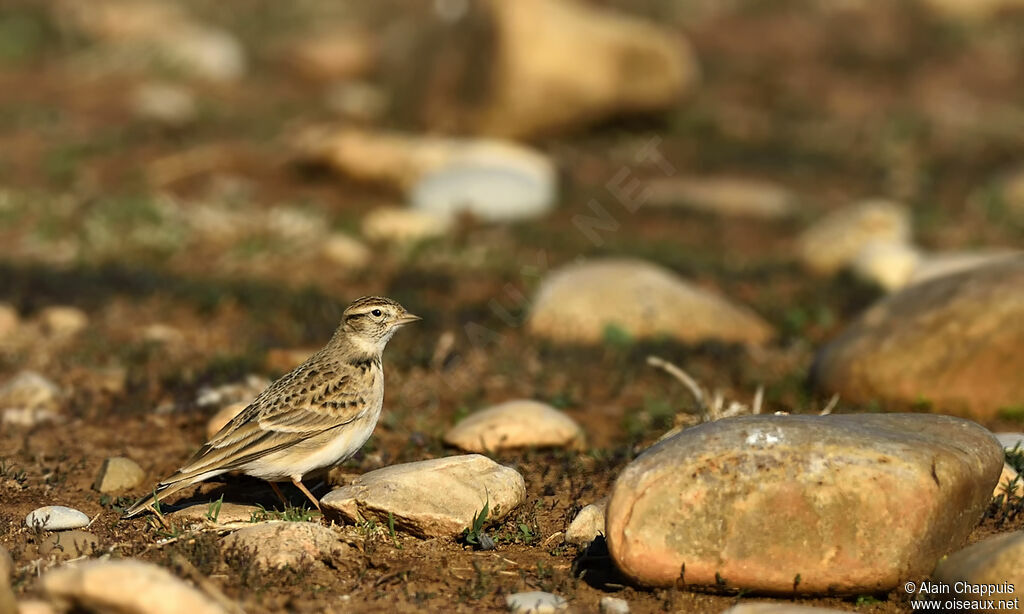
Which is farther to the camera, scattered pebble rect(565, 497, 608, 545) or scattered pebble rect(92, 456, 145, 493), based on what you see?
scattered pebble rect(92, 456, 145, 493)

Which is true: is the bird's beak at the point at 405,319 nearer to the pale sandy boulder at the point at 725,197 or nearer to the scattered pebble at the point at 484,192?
the scattered pebble at the point at 484,192

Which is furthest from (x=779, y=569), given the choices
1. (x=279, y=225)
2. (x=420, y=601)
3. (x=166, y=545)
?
(x=279, y=225)

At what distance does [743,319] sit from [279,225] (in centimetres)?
587

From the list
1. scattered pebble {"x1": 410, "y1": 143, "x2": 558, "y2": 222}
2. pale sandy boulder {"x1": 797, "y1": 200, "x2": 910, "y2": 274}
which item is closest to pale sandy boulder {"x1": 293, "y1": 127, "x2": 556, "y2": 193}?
scattered pebble {"x1": 410, "y1": 143, "x2": 558, "y2": 222}

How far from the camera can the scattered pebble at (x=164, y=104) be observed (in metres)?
18.9

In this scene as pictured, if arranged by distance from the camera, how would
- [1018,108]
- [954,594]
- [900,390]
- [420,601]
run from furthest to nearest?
[1018,108] < [900,390] < [420,601] < [954,594]

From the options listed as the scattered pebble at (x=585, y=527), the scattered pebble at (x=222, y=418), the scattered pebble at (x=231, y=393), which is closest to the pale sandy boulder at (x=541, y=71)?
the scattered pebble at (x=231, y=393)

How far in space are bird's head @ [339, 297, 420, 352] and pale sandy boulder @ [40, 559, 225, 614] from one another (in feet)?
8.12

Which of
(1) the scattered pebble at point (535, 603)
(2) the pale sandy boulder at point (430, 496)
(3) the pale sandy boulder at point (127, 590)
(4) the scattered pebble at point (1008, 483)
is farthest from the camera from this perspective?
(4) the scattered pebble at point (1008, 483)

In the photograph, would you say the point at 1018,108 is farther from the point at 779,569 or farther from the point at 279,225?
the point at 779,569

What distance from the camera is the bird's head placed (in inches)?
295

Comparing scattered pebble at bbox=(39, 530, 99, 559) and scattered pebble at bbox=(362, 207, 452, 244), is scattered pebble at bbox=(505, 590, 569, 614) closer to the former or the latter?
scattered pebble at bbox=(39, 530, 99, 559)

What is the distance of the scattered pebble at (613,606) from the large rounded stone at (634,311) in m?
5.33

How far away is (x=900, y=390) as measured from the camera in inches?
368
